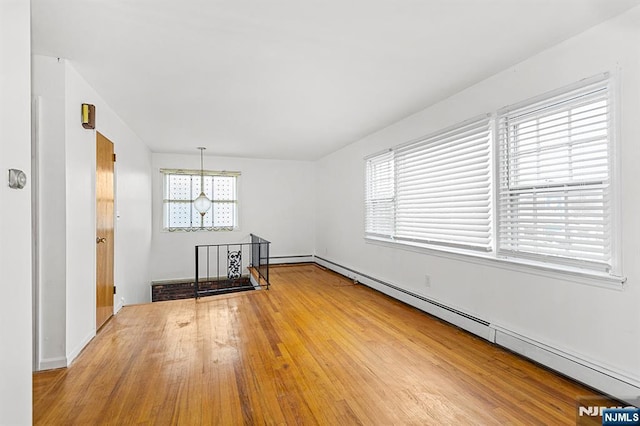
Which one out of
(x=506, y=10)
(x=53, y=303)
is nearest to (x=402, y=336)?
(x=506, y=10)

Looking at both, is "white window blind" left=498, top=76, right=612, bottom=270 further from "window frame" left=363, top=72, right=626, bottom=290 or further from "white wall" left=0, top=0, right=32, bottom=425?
"white wall" left=0, top=0, right=32, bottom=425

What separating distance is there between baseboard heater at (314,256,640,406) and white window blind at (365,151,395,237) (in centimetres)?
115

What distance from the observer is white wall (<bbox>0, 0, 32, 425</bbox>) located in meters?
1.27

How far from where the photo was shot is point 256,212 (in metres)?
7.37

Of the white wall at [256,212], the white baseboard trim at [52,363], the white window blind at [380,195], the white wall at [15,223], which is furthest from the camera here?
the white wall at [256,212]

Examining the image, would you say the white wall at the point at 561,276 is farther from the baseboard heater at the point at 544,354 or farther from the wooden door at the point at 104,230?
the wooden door at the point at 104,230

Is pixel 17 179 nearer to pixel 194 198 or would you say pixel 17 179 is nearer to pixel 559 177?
pixel 559 177

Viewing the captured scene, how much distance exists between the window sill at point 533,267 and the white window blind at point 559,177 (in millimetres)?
57

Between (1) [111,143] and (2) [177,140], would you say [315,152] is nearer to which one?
(2) [177,140]

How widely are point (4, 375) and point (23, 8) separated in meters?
1.60

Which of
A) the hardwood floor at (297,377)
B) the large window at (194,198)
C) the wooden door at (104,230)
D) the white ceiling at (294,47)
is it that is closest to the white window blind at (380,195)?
the white ceiling at (294,47)

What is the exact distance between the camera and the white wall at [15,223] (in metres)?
1.27

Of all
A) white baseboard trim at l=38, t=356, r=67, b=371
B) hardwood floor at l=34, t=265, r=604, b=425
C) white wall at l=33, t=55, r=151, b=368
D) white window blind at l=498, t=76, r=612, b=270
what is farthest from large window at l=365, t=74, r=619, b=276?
white baseboard trim at l=38, t=356, r=67, b=371

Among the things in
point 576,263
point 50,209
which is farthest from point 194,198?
point 576,263
